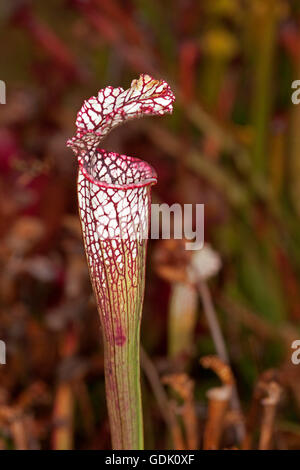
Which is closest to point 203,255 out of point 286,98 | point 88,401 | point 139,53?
point 88,401

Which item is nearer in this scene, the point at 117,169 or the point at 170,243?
the point at 117,169

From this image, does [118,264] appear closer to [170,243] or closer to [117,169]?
[117,169]

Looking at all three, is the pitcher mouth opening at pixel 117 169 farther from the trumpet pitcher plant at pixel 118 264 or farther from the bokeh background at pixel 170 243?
the bokeh background at pixel 170 243

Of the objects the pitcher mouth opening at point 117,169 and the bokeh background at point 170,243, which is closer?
the pitcher mouth opening at point 117,169

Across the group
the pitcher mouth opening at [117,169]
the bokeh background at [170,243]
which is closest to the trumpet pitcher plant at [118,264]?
the pitcher mouth opening at [117,169]

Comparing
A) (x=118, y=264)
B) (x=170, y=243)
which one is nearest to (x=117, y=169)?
(x=118, y=264)

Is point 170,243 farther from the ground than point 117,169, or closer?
closer

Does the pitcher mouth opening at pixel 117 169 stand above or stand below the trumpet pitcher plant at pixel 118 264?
above
